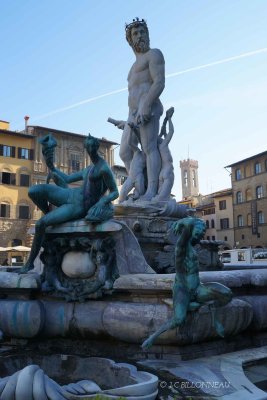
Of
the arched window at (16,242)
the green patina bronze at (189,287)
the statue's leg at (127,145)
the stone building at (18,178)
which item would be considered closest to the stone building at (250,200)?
the stone building at (18,178)

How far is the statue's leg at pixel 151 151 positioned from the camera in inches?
288

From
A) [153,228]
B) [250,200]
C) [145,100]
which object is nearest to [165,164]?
[145,100]

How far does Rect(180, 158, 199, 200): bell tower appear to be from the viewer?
107 metres

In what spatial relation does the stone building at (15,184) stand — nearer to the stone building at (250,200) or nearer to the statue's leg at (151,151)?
the stone building at (250,200)

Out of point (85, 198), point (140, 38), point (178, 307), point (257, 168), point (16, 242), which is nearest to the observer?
point (178, 307)

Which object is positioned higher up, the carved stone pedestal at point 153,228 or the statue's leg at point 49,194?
the statue's leg at point 49,194

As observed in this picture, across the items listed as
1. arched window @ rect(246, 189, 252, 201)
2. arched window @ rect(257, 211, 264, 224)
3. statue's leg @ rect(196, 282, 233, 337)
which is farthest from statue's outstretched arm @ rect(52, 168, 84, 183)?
arched window @ rect(246, 189, 252, 201)

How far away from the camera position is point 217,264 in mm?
7082

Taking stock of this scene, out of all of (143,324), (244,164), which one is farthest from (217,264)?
(244,164)

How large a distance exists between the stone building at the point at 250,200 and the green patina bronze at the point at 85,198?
48.4 metres

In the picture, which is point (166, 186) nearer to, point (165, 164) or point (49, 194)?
point (165, 164)

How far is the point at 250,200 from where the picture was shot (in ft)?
177

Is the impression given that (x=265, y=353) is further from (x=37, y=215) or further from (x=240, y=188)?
(x=240, y=188)

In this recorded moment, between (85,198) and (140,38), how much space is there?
13.1 ft
